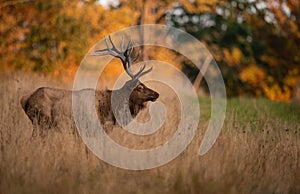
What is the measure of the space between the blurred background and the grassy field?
8.17 m

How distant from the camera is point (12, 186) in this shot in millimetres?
4953

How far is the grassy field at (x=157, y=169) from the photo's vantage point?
5145 mm

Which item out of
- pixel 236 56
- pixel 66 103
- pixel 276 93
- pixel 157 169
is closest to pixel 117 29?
pixel 236 56

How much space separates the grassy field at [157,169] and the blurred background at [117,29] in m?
8.17

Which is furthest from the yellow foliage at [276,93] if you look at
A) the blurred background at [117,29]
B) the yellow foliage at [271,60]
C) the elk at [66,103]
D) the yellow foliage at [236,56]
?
the elk at [66,103]

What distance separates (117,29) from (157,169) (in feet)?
38.2

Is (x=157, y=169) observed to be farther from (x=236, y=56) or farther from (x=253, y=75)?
(x=236, y=56)

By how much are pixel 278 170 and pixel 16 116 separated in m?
4.10

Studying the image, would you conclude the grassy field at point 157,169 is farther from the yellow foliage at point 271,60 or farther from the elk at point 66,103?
the yellow foliage at point 271,60

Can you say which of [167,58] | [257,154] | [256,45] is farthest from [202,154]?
[256,45]

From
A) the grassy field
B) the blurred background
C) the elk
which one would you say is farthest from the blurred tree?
the grassy field

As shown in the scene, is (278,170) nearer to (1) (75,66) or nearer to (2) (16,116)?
(2) (16,116)

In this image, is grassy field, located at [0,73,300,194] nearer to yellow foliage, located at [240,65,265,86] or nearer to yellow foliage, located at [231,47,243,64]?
yellow foliage, located at [240,65,265,86]

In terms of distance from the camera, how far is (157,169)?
18.7ft
